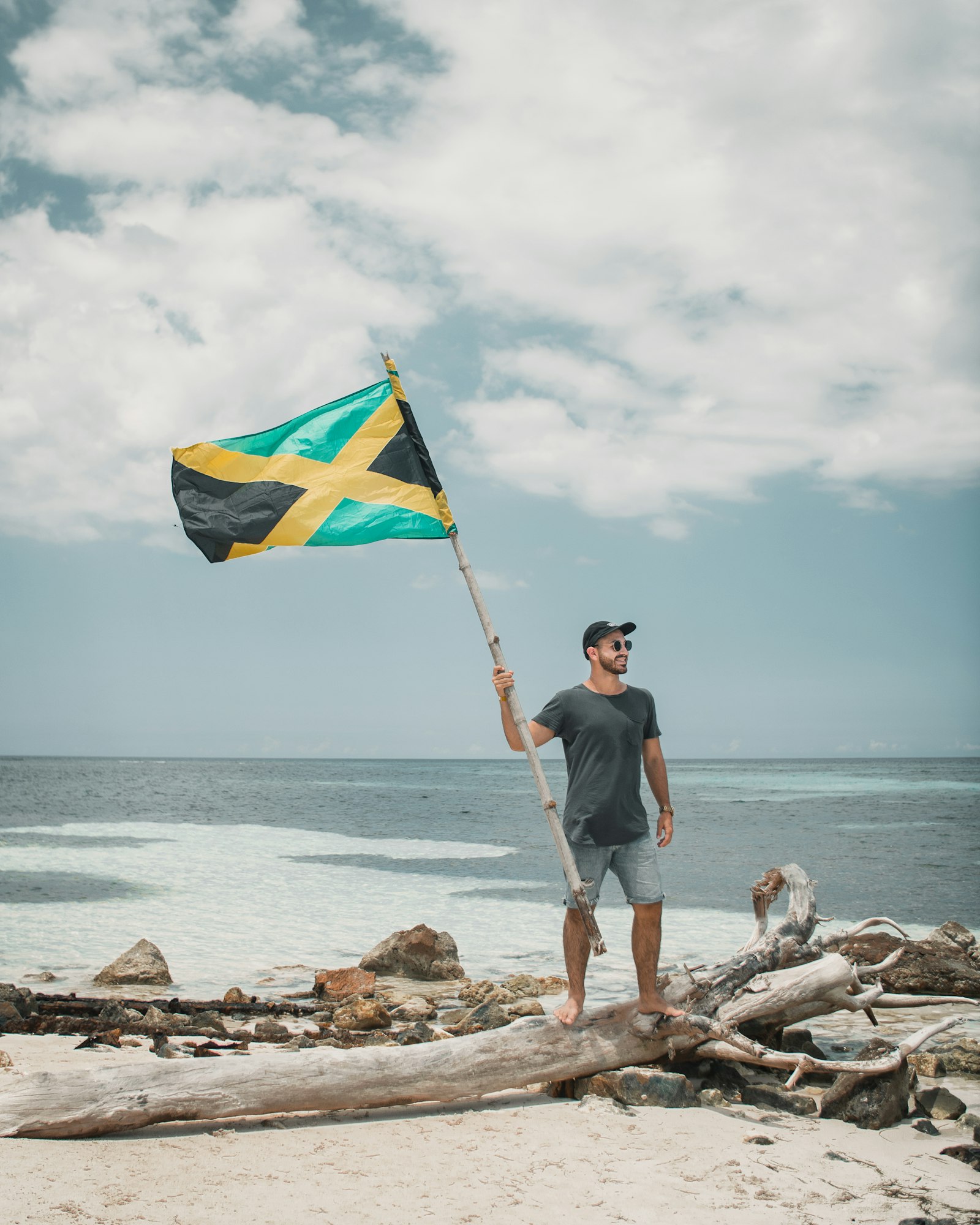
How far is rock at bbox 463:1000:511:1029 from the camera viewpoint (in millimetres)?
7594

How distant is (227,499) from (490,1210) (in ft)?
15.0

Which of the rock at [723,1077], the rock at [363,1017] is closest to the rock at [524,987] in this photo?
the rock at [363,1017]

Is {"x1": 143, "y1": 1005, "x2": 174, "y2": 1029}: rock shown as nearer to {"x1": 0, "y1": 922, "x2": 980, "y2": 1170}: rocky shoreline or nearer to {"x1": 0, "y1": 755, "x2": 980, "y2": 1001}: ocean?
{"x1": 0, "y1": 922, "x2": 980, "y2": 1170}: rocky shoreline

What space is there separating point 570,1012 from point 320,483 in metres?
3.90

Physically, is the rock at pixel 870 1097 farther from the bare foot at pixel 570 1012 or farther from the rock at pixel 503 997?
the rock at pixel 503 997

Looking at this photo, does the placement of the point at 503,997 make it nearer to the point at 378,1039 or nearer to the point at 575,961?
the point at 378,1039

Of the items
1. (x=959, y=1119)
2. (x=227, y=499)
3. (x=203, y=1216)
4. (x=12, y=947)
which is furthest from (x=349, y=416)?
(x=12, y=947)

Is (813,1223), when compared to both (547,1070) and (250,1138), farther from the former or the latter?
(250,1138)

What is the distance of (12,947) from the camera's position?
12367mm

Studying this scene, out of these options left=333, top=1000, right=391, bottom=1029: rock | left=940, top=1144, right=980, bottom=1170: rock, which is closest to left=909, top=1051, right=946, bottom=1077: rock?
left=940, top=1144, right=980, bottom=1170: rock

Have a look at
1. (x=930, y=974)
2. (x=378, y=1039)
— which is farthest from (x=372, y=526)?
(x=930, y=974)

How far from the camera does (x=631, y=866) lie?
234 inches

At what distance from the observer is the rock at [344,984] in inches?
376

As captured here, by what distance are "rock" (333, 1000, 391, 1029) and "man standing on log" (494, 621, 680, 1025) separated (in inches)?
103
